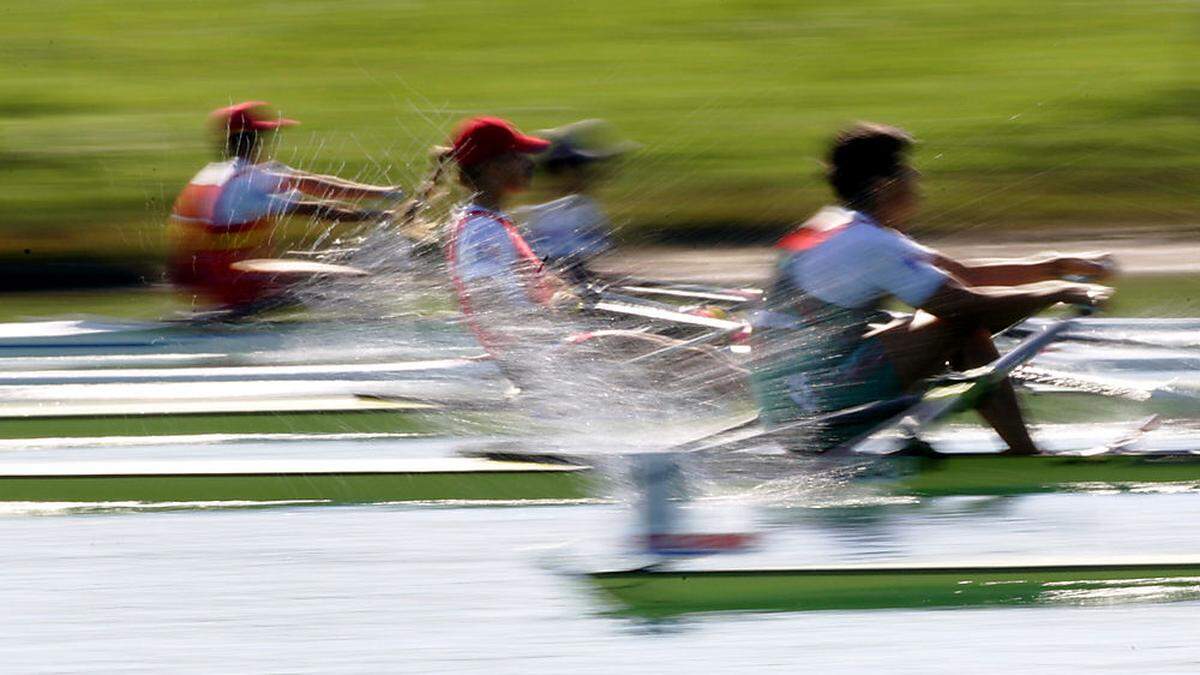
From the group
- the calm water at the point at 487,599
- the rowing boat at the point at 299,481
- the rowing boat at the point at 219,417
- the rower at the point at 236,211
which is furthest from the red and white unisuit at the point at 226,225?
the calm water at the point at 487,599

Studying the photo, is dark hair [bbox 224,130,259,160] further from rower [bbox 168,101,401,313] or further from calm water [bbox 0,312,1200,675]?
calm water [bbox 0,312,1200,675]

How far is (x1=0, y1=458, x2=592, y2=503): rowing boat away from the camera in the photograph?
19.2 ft

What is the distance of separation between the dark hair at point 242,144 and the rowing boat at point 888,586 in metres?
4.39

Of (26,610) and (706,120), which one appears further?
(706,120)

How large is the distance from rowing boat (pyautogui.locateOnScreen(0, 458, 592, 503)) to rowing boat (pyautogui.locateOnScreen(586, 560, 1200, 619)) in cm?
95

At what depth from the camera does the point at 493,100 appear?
13688 mm

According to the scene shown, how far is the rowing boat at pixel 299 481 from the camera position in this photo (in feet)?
19.2

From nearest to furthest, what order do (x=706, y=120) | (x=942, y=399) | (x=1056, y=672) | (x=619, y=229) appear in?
(x=1056, y=672) < (x=942, y=399) < (x=619, y=229) < (x=706, y=120)

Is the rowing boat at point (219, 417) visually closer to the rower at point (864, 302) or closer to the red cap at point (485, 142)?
the red cap at point (485, 142)

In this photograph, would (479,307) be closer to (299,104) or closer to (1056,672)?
(1056,672)

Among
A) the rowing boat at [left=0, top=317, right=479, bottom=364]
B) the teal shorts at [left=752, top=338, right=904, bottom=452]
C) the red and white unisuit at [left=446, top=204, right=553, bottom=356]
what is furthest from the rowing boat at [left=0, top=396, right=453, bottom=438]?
the teal shorts at [left=752, top=338, right=904, bottom=452]

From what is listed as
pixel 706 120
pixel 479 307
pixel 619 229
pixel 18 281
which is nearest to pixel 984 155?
pixel 706 120

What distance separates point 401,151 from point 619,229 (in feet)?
8.26

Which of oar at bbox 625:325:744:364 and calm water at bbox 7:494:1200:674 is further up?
oar at bbox 625:325:744:364
